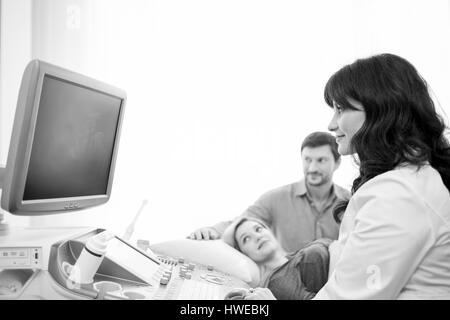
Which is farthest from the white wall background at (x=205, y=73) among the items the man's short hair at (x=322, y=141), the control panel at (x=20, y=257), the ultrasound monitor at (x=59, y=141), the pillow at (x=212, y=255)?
the control panel at (x=20, y=257)

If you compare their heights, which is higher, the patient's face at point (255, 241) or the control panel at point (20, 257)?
the control panel at point (20, 257)

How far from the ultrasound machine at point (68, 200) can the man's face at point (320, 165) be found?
0.84 m

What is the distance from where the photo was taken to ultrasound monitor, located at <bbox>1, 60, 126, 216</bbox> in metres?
0.69

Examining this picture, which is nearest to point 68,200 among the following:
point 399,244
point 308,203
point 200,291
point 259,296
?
point 200,291

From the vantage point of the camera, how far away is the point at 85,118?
2.94 feet

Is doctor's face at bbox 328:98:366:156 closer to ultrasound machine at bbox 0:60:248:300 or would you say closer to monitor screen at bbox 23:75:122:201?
ultrasound machine at bbox 0:60:248:300

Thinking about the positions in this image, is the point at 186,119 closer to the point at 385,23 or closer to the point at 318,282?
the point at 318,282

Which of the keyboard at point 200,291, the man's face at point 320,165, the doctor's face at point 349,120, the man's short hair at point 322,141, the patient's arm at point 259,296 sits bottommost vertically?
the keyboard at point 200,291

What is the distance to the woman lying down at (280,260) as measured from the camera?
4.44ft

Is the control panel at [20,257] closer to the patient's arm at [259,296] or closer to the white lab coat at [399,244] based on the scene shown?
the patient's arm at [259,296]

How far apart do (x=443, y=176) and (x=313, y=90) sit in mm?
1232

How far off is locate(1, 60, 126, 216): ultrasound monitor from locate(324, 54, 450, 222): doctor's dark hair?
0.63 m

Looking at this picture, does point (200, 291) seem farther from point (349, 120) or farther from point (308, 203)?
point (308, 203)
